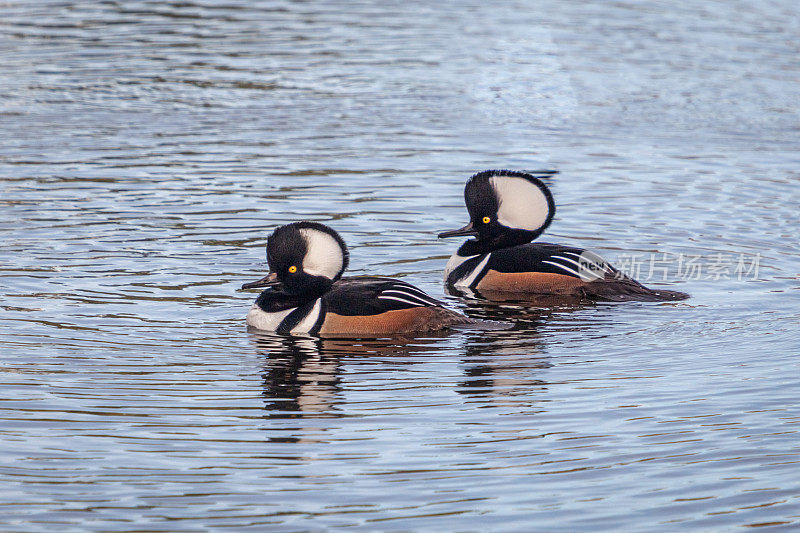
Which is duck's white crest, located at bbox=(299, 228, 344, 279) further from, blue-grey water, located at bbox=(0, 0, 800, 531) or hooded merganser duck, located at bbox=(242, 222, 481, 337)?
blue-grey water, located at bbox=(0, 0, 800, 531)

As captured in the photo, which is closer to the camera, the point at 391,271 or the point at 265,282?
the point at 265,282

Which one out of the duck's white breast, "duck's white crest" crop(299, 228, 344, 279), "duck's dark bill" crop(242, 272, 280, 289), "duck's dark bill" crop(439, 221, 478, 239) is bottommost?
the duck's white breast

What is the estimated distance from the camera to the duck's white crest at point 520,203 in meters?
10.8

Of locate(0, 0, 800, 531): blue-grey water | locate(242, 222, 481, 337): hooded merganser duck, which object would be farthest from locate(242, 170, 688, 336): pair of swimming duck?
locate(0, 0, 800, 531): blue-grey water

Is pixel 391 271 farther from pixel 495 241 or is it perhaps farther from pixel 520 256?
pixel 520 256

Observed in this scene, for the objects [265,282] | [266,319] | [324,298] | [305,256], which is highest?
[305,256]

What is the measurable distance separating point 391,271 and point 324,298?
1.93 metres

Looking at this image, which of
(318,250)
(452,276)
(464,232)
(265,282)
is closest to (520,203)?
(464,232)

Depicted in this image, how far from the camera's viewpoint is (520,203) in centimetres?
1088

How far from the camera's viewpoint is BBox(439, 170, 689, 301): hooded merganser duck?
10.3 meters

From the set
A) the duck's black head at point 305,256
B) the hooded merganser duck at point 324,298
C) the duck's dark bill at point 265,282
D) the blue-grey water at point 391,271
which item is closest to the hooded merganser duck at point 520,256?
the blue-grey water at point 391,271

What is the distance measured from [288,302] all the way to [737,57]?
44.1 ft

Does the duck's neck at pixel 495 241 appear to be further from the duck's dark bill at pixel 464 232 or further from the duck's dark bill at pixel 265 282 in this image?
the duck's dark bill at pixel 265 282

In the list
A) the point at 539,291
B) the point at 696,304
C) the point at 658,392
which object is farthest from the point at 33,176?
the point at 658,392
